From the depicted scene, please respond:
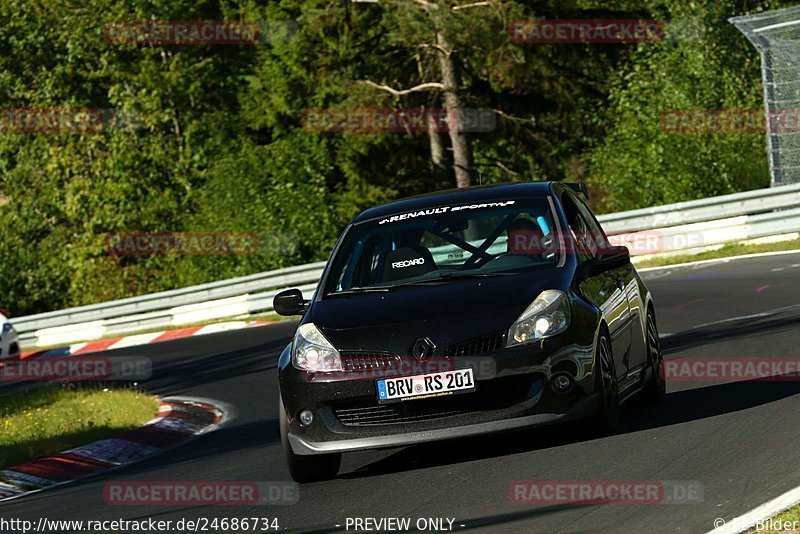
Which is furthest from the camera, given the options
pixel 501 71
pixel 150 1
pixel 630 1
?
pixel 150 1

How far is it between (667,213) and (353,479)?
17.0m

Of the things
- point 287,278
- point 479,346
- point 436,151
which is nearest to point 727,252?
point 287,278

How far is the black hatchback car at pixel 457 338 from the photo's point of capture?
25.8 ft

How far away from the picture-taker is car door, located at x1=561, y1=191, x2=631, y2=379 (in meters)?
8.68

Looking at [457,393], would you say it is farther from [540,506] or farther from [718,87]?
[718,87]

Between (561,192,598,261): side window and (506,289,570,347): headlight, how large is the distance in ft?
2.56

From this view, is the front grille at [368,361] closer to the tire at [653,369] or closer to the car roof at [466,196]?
the car roof at [466,196]

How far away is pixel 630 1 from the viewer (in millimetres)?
43094

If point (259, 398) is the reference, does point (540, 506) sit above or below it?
above

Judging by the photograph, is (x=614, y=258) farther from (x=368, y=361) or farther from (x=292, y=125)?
(x=292, y=125)

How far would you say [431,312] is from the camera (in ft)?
26.5

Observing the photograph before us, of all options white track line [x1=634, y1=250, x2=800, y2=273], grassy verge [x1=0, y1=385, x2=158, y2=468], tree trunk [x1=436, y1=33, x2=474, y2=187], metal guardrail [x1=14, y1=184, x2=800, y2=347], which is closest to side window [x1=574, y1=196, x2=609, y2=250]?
grassy verge [x1=0, y1=385, x2=158, y2=468]

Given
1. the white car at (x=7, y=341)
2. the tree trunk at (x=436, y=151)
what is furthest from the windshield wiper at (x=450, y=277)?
the tree trunk at (x=436, y=151)

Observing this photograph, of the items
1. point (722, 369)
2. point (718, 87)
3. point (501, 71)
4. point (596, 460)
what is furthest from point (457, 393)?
point (501, 71)
